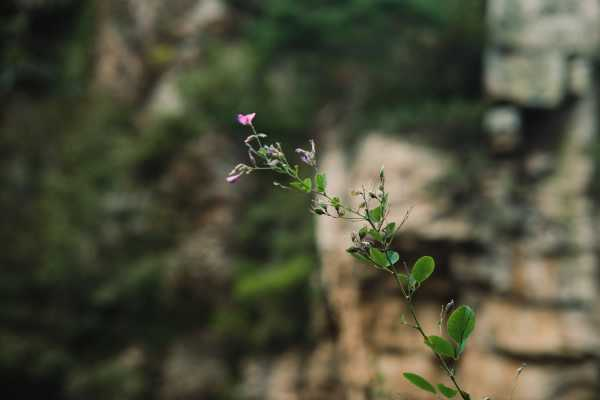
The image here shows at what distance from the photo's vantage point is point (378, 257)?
3.13ft

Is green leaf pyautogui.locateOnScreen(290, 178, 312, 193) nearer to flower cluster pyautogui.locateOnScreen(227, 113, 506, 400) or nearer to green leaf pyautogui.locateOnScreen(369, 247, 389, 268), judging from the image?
flower cluster pyautogui.locateOnScreen(227, 113, 506, 400)

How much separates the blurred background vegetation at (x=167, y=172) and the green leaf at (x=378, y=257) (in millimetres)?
4878

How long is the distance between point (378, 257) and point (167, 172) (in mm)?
7148

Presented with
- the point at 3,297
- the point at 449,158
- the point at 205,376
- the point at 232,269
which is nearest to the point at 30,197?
the point at 3,297

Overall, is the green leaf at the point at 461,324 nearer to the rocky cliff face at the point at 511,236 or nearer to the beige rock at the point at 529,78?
the rocky cliff face at the point at 511,236

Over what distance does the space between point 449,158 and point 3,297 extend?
19.4 feet

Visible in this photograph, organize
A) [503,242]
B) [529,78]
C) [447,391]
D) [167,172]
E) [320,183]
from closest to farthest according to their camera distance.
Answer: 1. [447,391]
2. [320,183]
3. [503,242]
4. [529,78]
5. [167,172]

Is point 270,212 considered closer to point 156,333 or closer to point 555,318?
point 156,333

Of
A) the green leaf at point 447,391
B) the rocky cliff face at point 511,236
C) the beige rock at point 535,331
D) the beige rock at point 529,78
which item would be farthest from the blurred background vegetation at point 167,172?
the green leaf at point 447,391

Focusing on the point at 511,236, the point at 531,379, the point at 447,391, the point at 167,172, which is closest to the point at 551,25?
the point at 511,236

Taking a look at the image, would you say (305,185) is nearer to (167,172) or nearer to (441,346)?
(441,346)

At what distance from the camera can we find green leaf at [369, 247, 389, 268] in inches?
37.3

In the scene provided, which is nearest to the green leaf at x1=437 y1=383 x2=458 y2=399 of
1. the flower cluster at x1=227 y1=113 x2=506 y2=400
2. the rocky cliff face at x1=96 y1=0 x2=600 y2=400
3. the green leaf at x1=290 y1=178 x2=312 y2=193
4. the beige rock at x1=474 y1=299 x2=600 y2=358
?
the flower cluster at x1=227 y1=113 x2=506 y2=400

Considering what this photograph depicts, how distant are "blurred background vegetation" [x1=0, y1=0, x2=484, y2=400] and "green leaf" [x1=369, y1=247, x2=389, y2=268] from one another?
4.88 m
